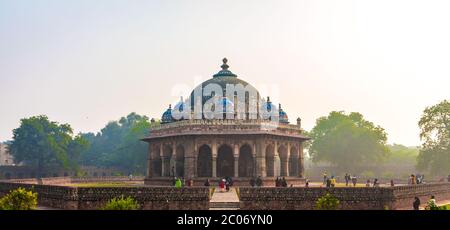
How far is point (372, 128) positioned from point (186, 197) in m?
52.7

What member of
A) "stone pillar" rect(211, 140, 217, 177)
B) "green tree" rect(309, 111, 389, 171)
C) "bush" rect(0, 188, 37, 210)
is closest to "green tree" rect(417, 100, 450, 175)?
"green tree" rect(309, 111, 389, 171)

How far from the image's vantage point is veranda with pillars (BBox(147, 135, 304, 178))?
3362cm

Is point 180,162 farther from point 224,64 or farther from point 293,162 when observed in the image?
point 224,64

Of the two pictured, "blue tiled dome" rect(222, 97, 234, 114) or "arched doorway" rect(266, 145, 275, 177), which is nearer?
"arched doorway" rect(266, 145, 275, 177)

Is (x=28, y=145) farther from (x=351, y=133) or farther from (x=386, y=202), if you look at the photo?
(x=386, y=202)

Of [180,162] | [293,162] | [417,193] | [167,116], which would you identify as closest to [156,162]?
[180,162]

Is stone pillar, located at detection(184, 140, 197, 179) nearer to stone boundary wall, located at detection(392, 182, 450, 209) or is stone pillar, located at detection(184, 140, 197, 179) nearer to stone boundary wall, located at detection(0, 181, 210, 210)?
stone boundary wall, located at detection(0, 181, 210, 210)

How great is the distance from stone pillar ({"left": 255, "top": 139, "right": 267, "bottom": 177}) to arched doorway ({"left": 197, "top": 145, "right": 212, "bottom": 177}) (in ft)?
13.3

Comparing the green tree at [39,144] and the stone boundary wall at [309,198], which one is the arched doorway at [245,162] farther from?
the green tree at [39,144]

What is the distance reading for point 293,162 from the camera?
3838 cm

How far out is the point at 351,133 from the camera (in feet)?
221
